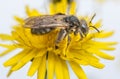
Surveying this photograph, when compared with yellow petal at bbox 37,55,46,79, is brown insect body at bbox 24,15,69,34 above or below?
above

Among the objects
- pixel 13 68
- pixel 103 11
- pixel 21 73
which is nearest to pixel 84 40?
pixel 13 68

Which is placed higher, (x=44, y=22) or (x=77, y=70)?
(x=44, y=22)

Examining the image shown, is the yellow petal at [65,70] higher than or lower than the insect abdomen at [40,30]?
lower

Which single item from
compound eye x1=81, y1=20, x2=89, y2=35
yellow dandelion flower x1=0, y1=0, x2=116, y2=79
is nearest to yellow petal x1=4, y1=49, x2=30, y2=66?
yellow dandelion flower x1=0, y1=0, x2=116, y2=79

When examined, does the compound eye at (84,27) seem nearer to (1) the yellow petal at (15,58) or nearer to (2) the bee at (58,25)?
(2) the bee at (58,25)

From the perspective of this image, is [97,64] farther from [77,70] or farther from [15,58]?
[15,58]

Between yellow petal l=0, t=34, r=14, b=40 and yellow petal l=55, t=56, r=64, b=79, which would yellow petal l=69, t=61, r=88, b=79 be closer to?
yellow petal l=55, t=56, r=64, b=79

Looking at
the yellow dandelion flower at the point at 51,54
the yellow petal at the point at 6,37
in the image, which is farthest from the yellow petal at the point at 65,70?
the yellow petal at the point at 6,37

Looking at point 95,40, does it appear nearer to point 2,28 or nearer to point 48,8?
point 48,8

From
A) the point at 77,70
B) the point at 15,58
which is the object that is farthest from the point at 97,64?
the point at 15,58
